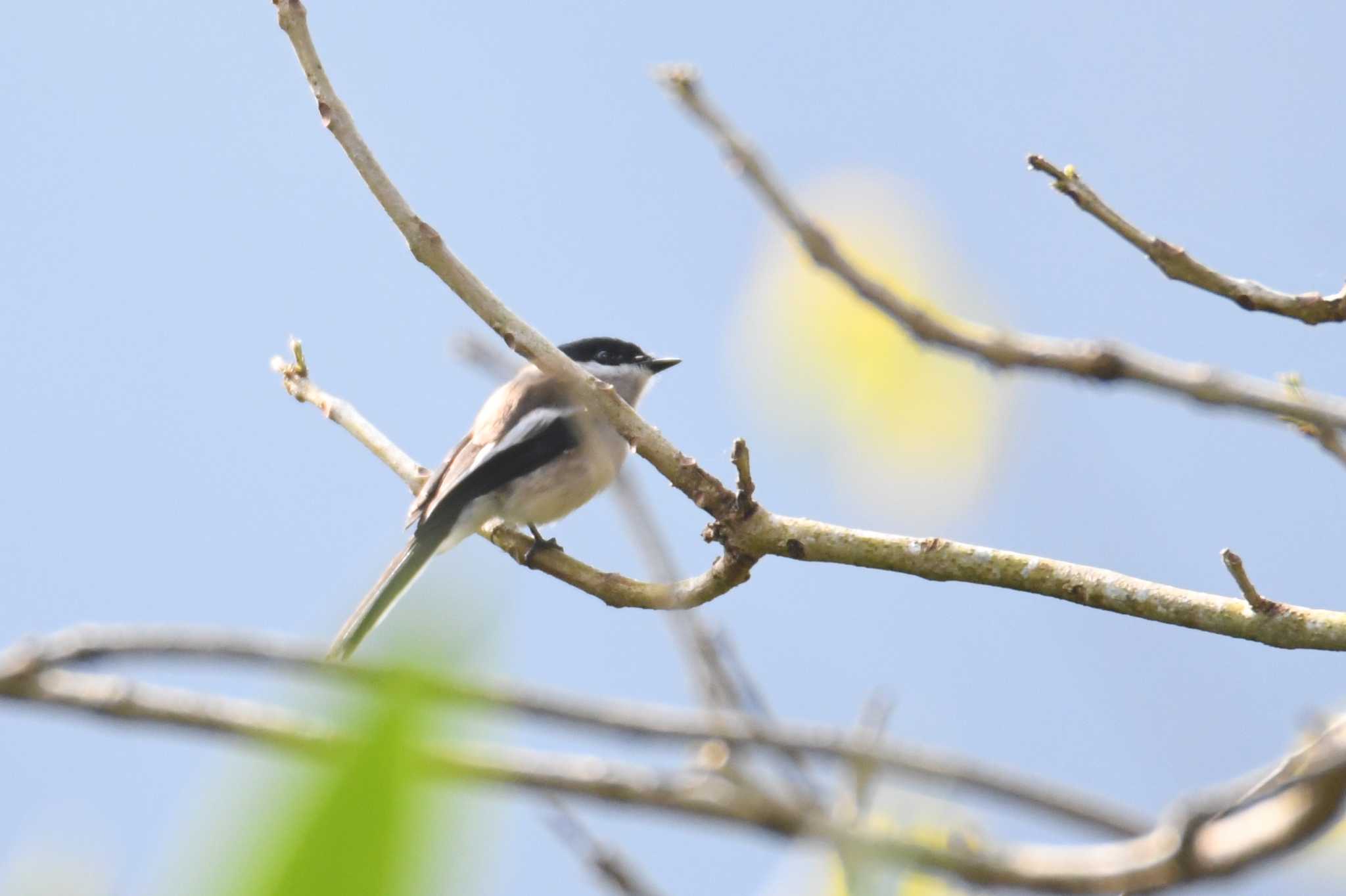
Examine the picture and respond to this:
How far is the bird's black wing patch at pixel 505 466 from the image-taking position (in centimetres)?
534

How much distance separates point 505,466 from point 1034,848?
16.2ft

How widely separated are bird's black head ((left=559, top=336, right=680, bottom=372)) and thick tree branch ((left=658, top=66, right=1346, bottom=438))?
517 cm

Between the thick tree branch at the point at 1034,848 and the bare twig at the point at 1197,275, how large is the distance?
1248mm

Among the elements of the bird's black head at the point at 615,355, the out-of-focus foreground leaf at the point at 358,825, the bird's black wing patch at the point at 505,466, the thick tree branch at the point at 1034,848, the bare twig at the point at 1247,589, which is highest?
the bird's black head at the point at 615,355

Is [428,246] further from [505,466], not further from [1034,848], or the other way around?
[505,466]

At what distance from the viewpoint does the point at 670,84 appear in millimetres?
1765

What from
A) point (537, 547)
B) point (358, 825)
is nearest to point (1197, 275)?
point (358, 825)

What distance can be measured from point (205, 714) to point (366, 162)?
2124 mm

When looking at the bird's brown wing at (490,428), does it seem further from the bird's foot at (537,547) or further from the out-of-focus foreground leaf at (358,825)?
the out-of-focus foreground leaf at (358,825)

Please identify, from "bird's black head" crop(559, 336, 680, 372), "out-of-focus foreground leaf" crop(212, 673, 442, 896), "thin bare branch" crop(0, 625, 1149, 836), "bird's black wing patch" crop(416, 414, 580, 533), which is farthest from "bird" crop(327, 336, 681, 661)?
"out-of-focus foreground leaf" crop(212, 673, 442, 896)

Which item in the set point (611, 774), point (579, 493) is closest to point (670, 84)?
point (611, 774)

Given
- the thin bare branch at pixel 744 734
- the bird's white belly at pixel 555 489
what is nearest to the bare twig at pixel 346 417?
the bird's white belly at pixel 555 489

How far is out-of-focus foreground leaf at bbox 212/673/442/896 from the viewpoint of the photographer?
358mm

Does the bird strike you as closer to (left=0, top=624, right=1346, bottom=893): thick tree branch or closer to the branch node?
the branch node
